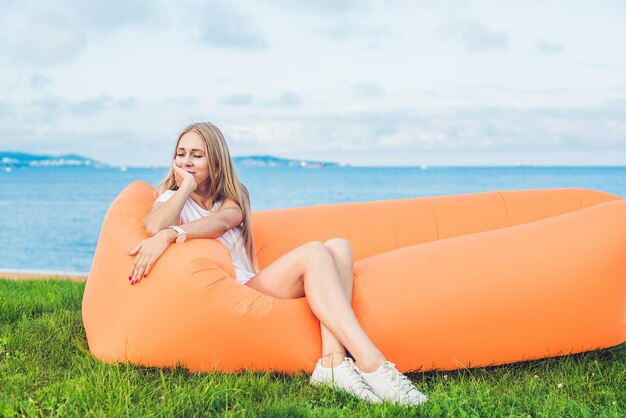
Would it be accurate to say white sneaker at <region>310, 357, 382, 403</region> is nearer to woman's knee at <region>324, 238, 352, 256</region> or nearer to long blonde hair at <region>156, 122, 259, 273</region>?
woman's knee at <region>324, 238, 352, 256</region>

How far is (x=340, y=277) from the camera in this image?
2.47m

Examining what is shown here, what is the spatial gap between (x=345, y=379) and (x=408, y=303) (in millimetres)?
440

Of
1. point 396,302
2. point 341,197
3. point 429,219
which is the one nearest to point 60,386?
point 396,302

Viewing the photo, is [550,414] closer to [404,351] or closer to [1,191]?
[404,351]

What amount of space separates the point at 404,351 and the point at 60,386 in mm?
1203

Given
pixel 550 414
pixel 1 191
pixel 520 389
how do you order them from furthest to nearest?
pixel 1 191
pixel 520 389
pixel 550 414

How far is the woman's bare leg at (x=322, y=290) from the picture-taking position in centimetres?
224

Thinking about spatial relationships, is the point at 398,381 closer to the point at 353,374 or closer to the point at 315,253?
the point at 353,374

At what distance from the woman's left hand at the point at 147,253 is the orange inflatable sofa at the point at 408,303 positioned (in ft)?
0.10

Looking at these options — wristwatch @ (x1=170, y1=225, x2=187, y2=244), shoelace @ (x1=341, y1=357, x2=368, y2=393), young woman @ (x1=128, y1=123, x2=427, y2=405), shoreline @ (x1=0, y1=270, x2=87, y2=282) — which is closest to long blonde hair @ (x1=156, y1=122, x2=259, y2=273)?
young woman @ (x1=128, y1=123, x2=427, y2=405)

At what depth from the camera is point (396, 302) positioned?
2512mm

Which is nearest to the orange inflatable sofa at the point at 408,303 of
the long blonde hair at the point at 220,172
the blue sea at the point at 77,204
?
the long blonde hair at the point at 220,172

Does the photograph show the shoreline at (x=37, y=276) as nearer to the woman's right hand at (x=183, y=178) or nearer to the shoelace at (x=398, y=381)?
the woman's right hand at (x=183, y=178)

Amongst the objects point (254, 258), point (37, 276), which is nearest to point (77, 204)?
point (37, 276)
